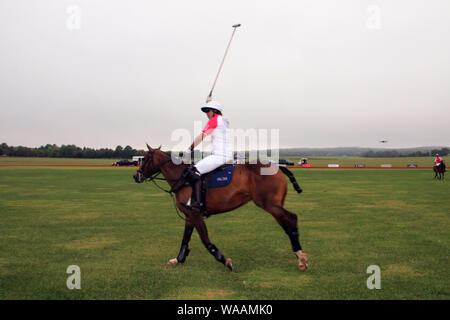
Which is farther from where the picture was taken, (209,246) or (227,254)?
(227,254)

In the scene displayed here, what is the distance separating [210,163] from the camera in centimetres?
641

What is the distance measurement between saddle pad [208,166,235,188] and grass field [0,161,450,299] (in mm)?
1568

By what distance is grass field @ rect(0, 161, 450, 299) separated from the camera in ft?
17.1

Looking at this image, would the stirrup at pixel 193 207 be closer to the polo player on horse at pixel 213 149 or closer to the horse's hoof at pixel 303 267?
the polo player on horse at pixel 213 149

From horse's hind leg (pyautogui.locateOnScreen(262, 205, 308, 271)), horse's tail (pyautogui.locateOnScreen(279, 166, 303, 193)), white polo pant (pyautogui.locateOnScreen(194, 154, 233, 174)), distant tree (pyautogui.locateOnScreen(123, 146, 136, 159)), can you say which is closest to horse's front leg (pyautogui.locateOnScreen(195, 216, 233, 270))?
white polo pant (pyautogui.locateOnScreen(194, 154, 233, 174))

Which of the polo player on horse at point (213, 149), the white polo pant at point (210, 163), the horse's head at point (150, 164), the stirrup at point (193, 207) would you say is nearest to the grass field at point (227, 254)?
the stirrup at point (193, 207)

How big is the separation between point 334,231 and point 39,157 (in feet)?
397

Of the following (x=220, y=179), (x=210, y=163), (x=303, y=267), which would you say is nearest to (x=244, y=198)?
(x=220, y=179)

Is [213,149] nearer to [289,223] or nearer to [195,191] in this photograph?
[195,191]

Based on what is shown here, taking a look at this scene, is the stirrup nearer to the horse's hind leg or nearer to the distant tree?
the horse's hind leg

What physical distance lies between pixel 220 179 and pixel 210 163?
37 centimetres

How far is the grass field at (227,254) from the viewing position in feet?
17.1

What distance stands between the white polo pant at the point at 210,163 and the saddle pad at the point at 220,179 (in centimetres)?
15
